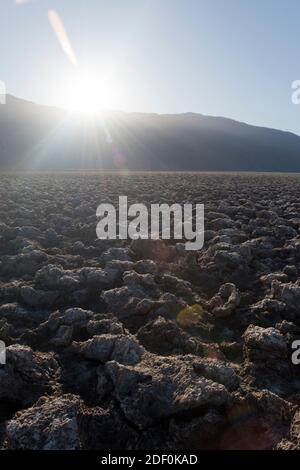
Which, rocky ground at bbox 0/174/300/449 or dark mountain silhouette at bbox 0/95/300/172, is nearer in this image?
rocky ground at bbox 0/174/300/449

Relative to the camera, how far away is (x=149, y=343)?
4527 mm

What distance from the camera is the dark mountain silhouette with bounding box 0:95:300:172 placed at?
4011 inches

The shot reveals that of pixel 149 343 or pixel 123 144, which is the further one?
pixel 123 144

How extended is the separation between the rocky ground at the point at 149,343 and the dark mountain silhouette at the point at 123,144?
8032 cm

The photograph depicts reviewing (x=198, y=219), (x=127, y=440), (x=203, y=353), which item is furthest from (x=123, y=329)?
(x=198, y=219)

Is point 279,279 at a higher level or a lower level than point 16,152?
lower

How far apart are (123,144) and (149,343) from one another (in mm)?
120183

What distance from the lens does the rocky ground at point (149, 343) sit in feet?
10.7

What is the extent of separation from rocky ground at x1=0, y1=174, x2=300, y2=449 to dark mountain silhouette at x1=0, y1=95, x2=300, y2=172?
80321mm

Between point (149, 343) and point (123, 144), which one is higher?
point (123, 144)

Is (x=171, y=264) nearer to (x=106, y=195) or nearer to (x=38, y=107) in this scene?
(x=106, y=195)

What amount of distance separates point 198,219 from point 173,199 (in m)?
4.68
